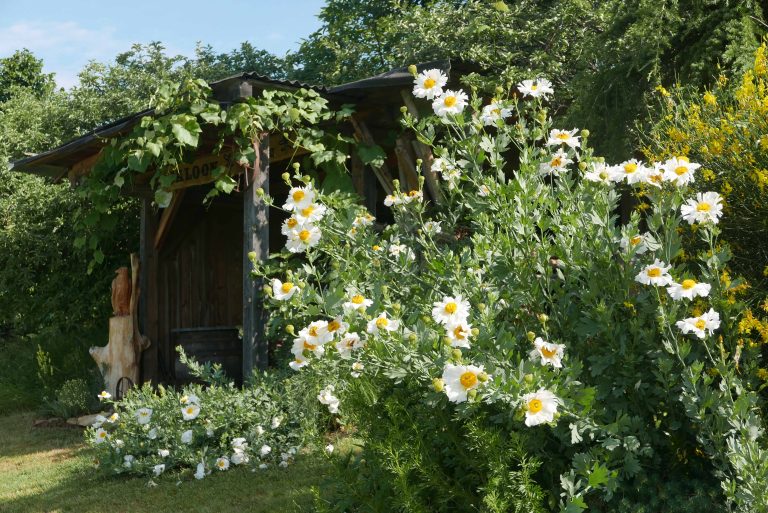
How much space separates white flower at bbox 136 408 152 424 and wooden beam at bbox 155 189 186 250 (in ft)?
10.2

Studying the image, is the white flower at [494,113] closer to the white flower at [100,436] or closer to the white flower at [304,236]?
the white flower at [304,236]

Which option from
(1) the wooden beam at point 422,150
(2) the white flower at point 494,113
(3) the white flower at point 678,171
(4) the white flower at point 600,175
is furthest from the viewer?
(1) the wooden beam at point 422,150

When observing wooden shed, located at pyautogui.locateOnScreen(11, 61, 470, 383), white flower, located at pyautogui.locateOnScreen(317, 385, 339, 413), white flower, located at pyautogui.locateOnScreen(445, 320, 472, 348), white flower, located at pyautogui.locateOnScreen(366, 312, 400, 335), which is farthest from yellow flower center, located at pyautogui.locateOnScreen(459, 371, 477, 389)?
wooden shed, located at pyautogui.locateOnScreen(11, 61, 470, 383)

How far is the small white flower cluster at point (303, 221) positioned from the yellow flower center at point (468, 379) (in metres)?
0.93

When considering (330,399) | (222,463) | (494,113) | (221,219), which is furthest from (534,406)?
(221,219)

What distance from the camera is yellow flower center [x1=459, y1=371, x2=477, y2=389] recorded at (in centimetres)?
255

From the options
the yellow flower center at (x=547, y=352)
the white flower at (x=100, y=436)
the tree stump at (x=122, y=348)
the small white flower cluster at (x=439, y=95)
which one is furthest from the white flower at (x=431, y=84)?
the tree stump at (x=122, y=348)

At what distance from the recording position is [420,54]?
456 inches

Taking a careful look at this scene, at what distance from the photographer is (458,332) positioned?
8.82ft

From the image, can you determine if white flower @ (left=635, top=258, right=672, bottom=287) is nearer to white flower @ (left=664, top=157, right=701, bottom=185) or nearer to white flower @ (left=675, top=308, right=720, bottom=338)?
white flower @ (left=675, top=308, right=720, bottom=338)

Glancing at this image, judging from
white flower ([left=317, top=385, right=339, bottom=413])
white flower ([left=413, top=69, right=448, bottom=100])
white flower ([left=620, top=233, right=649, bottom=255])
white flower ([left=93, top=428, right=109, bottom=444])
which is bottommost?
white flower ([left=93, top=428, right=109, bottom=444])

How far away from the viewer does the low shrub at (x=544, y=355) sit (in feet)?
9.07

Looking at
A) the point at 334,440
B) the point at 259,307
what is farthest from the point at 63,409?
the point at 334,440

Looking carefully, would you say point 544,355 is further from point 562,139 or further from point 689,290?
point 562,139
